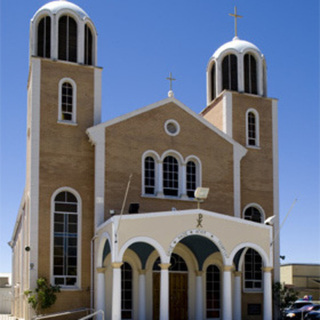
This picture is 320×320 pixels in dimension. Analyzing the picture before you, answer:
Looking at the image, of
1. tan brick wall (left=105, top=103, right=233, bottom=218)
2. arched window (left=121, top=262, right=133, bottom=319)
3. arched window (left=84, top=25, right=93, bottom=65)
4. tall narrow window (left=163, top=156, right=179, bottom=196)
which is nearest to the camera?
arched window (left=121, top=262, right=133, bottom=319)

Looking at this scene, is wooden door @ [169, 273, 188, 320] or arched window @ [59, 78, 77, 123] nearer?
wooden door @ [169, 273, 188, 320]

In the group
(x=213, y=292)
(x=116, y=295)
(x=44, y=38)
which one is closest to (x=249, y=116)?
(x=213, y=292)

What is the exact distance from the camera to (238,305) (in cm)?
2936

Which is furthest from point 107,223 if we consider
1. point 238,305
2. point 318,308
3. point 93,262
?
point 318,308

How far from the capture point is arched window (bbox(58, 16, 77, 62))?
29.9 meters

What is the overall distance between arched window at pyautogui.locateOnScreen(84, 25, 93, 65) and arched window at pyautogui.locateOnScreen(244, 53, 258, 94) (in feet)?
27.3

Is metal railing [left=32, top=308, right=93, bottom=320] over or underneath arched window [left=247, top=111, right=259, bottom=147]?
underneath

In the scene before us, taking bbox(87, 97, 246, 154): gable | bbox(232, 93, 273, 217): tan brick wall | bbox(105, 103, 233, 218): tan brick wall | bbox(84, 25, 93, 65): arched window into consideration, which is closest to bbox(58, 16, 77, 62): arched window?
bbox(84, 25, 93, 65): arched window

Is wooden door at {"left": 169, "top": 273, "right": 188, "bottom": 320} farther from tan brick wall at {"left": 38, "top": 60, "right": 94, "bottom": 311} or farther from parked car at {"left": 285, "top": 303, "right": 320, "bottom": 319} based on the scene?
parked car at {"left": 285, "top": 303, "right": 320, "bottom": 319}

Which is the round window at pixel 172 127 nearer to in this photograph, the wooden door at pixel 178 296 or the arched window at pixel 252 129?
the arched window at pixel 252 129

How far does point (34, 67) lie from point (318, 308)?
17609mm

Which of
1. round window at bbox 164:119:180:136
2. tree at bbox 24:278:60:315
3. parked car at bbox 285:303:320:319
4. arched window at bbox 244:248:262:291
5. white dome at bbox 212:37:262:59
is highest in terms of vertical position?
white dome at bbox 212:37:262:59

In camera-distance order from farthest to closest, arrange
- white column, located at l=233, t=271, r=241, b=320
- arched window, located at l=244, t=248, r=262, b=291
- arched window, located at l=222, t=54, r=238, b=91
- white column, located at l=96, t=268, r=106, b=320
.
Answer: arched window, located at l=222, t=54, r=238, b=91, arched window, located at l=244, t=248, r=262, b=291, white column, located at l=233, t=271, r=241, b=320, white column, located at l=96, t=268, r=106, b=320

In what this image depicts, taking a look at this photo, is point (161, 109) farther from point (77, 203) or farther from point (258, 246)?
point (258, 246)
